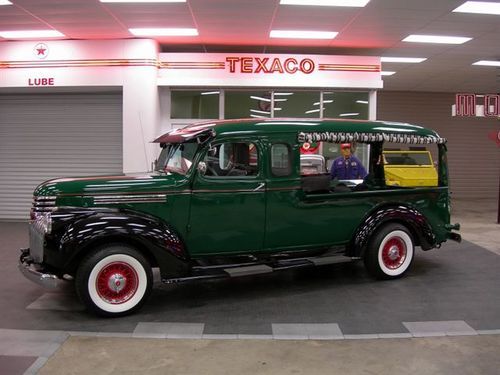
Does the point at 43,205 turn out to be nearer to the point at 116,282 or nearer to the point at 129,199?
the point at 129,199

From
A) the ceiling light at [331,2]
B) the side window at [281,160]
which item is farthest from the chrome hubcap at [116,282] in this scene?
the ceiling light at [331,2]

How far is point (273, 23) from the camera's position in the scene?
9.43 metres

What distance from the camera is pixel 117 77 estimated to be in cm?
1045

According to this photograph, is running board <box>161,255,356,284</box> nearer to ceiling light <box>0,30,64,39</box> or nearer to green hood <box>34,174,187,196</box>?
green hood <box>34,174,187,196</box>

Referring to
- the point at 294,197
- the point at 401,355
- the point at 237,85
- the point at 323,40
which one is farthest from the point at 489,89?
the point at 401,355

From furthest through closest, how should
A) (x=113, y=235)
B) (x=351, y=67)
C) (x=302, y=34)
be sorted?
(x=351, y=67) < (x=302, y=34) < (x=113, y=235)

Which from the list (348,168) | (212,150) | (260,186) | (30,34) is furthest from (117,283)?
(30,34)

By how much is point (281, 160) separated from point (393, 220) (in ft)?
5.93

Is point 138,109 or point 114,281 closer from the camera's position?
point 114,281

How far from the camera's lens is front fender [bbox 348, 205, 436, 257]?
6.39 m

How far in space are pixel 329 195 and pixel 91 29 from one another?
6.23 m

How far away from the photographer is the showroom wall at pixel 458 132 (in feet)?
61.0

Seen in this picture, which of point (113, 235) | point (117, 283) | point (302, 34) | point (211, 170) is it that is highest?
point (302, 34)

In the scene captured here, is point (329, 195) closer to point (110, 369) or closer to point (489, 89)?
point (110, 369)
